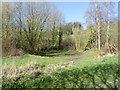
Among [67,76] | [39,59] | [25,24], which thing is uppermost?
[25,24]

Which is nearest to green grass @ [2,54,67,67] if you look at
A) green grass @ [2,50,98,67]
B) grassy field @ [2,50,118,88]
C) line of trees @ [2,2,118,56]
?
green grass @ [2,50,98,67]

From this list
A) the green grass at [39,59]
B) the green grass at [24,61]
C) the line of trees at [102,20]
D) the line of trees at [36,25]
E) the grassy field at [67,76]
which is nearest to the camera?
the grassy field at [67,76]

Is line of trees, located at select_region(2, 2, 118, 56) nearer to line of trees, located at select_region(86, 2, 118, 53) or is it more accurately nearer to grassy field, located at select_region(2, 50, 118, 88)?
line of trees, located at select_region(86, 2, 118, 53)

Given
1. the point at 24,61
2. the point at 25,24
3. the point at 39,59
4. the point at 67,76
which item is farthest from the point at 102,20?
the point at 67,76

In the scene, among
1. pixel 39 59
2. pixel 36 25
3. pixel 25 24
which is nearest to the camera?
pixel 39 59

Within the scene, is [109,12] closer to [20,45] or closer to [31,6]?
[31,6]

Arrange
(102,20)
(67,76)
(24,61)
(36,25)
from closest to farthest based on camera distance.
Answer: (67,76)
(24,61)
(36,25)
(102,20)

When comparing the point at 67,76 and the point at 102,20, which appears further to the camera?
the point at 102,20

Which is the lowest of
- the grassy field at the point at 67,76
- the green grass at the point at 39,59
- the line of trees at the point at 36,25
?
the green grass at the point at 39,59

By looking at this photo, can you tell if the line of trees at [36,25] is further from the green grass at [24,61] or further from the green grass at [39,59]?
the green grass at [24,61]

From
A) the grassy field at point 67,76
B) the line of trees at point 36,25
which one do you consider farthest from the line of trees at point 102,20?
the grassy field at point 67,76

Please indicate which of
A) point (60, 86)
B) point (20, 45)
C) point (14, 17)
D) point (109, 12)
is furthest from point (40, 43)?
point (60, 86)

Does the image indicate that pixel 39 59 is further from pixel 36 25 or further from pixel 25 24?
pixel 25 24

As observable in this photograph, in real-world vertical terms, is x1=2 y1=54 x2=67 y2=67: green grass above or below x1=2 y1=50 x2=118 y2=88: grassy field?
below
